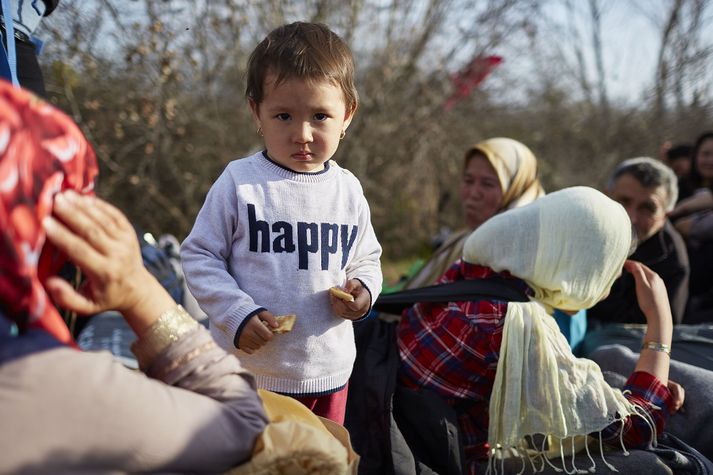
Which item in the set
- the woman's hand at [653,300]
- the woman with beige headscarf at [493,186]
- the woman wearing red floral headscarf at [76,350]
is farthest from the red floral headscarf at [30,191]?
the woman with beige headscarf at [493,186]

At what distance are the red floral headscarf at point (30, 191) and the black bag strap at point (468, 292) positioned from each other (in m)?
1.32

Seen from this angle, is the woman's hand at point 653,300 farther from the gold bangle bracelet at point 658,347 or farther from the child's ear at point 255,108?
the child's ear at point 255,108

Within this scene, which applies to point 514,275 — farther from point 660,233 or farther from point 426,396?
point 660,233

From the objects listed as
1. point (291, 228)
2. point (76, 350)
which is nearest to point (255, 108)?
point (291, 228)

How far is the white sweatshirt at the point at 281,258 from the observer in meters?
1.86

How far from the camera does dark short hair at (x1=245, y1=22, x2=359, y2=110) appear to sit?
1.83m

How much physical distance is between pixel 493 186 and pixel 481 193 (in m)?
0.08

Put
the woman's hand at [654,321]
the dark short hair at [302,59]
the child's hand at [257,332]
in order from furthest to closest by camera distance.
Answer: the woman's hand at [654,321] < the dark short hair at [302,59] < the child's hand at [257,332]

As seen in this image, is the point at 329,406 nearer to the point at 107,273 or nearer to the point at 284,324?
the point at 284,324

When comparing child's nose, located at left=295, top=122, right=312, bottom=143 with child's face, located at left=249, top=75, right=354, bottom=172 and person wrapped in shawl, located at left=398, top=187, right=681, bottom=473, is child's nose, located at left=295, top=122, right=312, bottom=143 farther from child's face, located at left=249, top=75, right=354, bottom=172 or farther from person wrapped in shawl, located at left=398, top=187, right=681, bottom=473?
person wrapped in shawl, located at left=398, top=187, right=681, bottom=473

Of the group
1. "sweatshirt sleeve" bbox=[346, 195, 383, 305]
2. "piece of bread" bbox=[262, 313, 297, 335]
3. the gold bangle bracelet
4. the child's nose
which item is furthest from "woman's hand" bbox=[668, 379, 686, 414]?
the child's nose

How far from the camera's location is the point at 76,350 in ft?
3.84

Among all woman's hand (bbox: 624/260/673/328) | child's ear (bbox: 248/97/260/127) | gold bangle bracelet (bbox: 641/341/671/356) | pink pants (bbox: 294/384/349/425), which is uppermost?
child's ear (bbox: 248/97/260/127)

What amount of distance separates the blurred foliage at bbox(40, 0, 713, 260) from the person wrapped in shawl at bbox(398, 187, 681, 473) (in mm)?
3071
